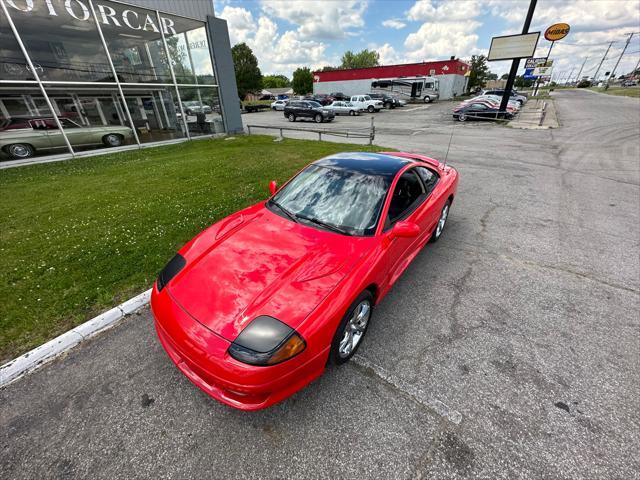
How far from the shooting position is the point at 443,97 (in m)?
42.8

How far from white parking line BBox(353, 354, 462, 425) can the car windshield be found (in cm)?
118

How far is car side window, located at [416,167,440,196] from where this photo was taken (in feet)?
12.1

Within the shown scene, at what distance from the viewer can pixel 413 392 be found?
220 centimetres

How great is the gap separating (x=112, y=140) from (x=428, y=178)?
1393 centimetres

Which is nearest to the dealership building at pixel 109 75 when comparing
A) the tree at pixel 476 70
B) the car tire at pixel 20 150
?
the car tire at pixel 20 150

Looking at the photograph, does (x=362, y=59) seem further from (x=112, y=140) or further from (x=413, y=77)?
(x=112, y=140)

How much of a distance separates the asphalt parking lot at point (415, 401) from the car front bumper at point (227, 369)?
29 centimetres

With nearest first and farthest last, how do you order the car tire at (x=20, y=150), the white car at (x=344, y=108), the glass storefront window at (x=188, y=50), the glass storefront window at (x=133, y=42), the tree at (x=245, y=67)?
the car tire at (x=20, y=150) → the glass storefront window at (x=133, y=42) → the glass storefront window at (x=188, y=50) → the white car at (x=344, y=108) → the tree at (x=245, y=67)

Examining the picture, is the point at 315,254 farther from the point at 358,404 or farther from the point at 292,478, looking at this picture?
the point at 292,478

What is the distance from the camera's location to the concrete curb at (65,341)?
A: 2357mm

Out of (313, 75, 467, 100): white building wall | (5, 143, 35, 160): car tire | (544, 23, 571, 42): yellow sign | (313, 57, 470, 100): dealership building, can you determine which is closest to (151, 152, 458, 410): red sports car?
(5, 143, 35, 160): car tire

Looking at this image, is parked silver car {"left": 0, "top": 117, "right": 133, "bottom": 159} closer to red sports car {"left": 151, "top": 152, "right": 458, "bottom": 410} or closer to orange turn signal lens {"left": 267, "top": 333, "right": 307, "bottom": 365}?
red sports car {"left": 151, "top": 152, "right": 458, "bottom": 410}

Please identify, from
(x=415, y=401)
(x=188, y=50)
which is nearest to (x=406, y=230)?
(x=415, y=401)

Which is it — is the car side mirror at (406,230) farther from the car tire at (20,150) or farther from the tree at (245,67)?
the tree at (245,67)
